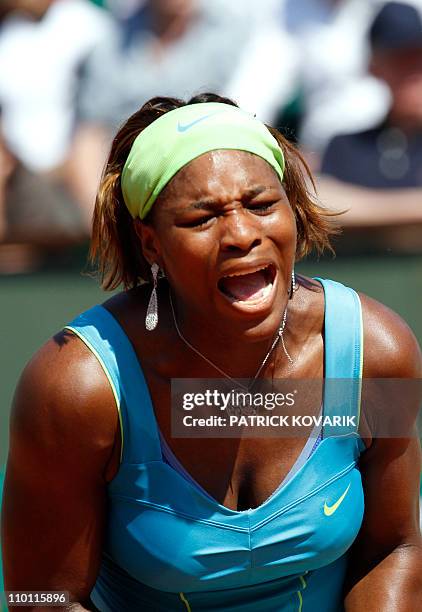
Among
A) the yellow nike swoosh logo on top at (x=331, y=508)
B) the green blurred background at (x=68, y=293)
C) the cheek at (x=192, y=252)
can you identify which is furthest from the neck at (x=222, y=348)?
the green blurred background at (x=68, y=293)

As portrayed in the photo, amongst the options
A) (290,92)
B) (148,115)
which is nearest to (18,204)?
(290,92)

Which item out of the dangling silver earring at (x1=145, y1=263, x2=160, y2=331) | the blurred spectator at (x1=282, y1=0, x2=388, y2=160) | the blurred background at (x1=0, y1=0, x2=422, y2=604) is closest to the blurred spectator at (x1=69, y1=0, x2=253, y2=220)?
the blurred background at (x1=0, y1=0, x2=422, y2=604)

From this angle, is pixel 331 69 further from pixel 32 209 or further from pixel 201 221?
pixel 201 221

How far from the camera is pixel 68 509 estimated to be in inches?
70.6

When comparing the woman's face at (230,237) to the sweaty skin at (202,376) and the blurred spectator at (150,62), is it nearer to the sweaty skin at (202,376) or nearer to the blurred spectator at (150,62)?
the sweaty skin at (202,376)

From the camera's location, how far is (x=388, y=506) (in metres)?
1.93

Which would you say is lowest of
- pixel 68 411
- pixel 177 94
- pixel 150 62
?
pixel 68 411

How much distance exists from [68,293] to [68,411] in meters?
2.17

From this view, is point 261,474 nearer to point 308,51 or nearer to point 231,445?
point 231,445

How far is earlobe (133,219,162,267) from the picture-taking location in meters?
1.76

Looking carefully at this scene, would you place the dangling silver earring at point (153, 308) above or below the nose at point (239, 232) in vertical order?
below

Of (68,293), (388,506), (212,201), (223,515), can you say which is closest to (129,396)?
(223,515)

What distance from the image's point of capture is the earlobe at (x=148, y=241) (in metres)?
1.76

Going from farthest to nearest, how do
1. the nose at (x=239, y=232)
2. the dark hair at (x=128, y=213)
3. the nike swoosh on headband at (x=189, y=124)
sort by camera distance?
the dark hair at (x=128, y=213) → the nike swoosh on headband at (x=189, y=124) → the nose at (x=239, y=232)
